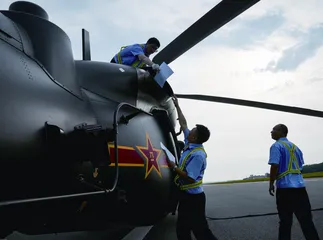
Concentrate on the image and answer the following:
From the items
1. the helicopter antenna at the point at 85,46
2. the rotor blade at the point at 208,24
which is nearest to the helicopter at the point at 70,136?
the rotor blade at the point at 208,24

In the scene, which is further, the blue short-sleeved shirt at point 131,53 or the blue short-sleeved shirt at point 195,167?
the blue short-sleeved shirt at point 131,53

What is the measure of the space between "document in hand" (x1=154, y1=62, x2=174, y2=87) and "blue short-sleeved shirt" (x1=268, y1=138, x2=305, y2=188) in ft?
6.07

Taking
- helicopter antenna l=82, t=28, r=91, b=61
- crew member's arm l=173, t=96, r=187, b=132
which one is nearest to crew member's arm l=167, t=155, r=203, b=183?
crew member's arm l=173, t=96, r=187, b=132

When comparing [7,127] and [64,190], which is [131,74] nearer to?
[64,190]

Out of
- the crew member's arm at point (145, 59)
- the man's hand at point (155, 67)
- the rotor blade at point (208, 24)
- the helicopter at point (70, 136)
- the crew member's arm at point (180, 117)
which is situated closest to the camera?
the helicopter at point (70, 136)

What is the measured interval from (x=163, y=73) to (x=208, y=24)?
33.5 inches

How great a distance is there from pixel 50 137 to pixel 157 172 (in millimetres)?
1817

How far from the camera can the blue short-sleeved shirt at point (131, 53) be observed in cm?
433

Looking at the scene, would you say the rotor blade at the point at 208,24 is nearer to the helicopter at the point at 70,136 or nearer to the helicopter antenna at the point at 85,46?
the helicopter at the point at 70,136

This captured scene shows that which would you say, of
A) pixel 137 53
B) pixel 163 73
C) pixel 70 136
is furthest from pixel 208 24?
pixel 70 136

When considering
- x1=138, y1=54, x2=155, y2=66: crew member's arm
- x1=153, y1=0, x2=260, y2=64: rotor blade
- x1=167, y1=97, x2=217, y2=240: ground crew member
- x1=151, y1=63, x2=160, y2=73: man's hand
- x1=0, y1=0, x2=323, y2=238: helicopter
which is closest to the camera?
x1=0, y1=0, x2=323, y2=238: helicopter

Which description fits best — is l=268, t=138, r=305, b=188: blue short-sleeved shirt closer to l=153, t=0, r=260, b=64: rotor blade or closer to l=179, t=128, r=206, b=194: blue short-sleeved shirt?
l=179, t=128, r=206, b=194: blue short-sleeved shirt

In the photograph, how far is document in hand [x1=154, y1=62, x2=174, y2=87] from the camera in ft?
13.0

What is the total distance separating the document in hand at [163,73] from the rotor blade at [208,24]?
464 millimetres
